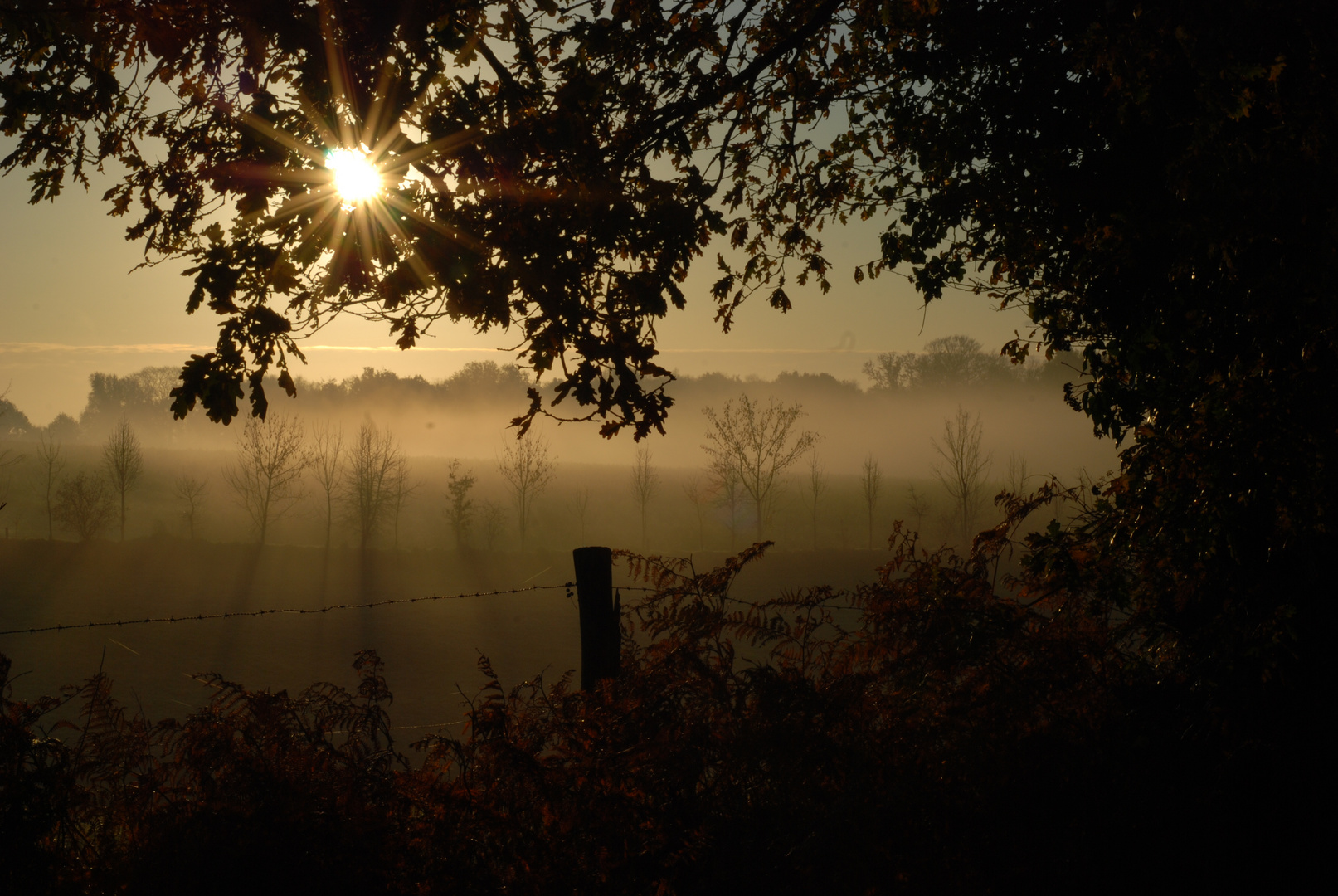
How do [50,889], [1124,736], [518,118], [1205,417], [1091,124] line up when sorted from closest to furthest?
[50,889]
[1205,417]
[1124,736]
[1091,124]
[518,118]

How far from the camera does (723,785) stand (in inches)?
160

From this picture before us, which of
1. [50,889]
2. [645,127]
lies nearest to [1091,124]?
[645,127]

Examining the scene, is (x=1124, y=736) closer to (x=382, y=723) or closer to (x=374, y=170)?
(x=382, y=723)

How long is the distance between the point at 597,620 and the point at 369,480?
52775 mm

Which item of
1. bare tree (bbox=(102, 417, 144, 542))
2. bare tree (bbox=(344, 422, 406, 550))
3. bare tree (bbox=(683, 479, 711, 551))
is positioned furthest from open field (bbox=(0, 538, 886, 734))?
bare tree (bbox=(683, 479, 711, 551))

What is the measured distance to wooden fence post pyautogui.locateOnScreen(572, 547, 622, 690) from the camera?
17.0 ft

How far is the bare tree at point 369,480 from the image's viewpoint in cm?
5372

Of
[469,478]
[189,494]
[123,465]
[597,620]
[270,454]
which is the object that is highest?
[270,454]

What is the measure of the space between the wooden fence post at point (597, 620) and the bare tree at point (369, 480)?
47.4 metres

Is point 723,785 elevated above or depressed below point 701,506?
above

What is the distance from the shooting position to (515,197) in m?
4.91

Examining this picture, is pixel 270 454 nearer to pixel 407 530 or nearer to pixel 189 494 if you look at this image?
pixel 189 494

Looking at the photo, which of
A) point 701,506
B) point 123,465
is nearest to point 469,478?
point 701,506

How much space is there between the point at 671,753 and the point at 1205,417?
2.92 m
